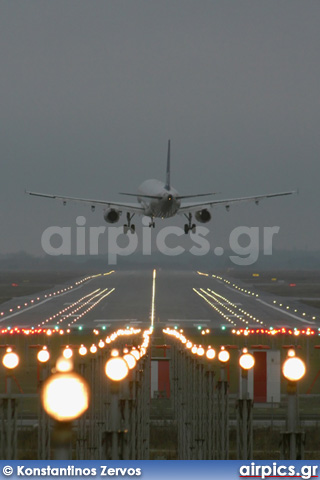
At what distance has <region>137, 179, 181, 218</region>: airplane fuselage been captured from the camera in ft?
364

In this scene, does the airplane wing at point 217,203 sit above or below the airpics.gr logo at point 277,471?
above

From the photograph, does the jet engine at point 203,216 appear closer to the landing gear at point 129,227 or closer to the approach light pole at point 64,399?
the landing gear at point 129,227

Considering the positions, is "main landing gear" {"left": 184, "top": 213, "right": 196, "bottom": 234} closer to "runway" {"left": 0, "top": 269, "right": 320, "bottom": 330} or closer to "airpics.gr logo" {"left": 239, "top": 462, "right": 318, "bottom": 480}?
"runway" {"left": 0, "top": 269, "right": 320, "bottom": 330}

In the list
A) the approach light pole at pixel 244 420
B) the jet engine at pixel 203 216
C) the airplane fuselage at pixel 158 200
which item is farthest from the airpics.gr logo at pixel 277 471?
the jet engine at pixel 203 216

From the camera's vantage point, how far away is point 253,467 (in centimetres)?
1931

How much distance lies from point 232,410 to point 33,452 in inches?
575

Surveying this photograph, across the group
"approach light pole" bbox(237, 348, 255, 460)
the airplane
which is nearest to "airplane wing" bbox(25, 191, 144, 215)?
the airplane

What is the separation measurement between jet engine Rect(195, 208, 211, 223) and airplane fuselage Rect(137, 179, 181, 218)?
2978 mm

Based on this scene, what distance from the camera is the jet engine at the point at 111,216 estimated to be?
379 feet

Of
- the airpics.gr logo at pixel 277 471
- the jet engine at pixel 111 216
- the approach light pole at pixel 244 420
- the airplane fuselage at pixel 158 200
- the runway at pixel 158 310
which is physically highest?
the airplane fuselage at pixel 158 200

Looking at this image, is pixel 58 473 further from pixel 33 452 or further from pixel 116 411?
pixel 33 452

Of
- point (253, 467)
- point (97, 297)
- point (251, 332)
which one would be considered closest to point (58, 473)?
point (253, 467)

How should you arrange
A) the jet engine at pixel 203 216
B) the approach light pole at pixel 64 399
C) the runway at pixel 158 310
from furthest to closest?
the jet engine at pixel 203 216
the runway at pixel 158 310
the approach light pole at pixel 64 399

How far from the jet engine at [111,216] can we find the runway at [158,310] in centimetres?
1045
